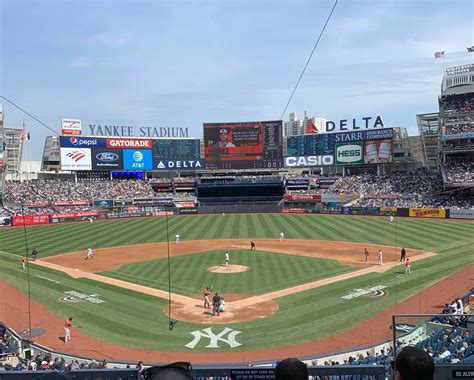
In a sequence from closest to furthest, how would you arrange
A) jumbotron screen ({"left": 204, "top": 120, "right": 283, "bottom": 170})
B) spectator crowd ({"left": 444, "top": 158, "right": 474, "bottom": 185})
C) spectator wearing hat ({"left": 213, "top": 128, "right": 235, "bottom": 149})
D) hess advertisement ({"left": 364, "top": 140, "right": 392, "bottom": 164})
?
spectator crowd ({"left": 444, "top": 158, "right": 474, "bottom": 185}), hess advertisement ({"left": 364, "top": 140, "right": 392, "bottom": 164}), jumbotron screen ({"left": 204, "top": 120, "right": 283, "bottom": 170}), spectator wearing hat ({"left": 213, "top": 128, "right": 235, "bottom": 149})

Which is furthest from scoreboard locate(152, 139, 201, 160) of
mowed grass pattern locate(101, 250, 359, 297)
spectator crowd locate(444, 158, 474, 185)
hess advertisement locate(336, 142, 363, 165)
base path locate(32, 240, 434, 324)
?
mowed grass pattern locate(101, 250, 359, 297)

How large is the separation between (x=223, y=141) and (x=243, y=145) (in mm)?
4370

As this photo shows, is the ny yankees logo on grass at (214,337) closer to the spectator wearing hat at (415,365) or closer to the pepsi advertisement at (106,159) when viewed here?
the spectator wearing hat at (415,365)

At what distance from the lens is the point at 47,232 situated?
5378cm

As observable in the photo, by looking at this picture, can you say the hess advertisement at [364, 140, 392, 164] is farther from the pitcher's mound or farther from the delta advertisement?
the pitcher's mound

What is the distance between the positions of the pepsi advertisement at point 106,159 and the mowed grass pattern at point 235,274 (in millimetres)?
60132

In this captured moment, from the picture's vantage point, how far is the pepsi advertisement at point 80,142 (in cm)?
8611

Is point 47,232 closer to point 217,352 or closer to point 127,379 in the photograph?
point 217,352

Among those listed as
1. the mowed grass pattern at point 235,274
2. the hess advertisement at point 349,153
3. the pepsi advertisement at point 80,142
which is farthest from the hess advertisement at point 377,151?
the pepsi advertisement at point 80,142

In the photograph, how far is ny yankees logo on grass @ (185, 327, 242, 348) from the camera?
17703 mm

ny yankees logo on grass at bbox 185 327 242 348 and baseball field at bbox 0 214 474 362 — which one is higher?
baseball field at bbox 0 214 474 362

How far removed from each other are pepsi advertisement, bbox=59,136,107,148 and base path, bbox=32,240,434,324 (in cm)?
5237

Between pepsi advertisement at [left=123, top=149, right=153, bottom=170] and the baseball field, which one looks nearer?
the baseball field

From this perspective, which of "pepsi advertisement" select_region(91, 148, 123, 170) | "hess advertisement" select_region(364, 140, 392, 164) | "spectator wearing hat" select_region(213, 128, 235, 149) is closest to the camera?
"hess advertisement" select_region(364, 140, 392, 164)
